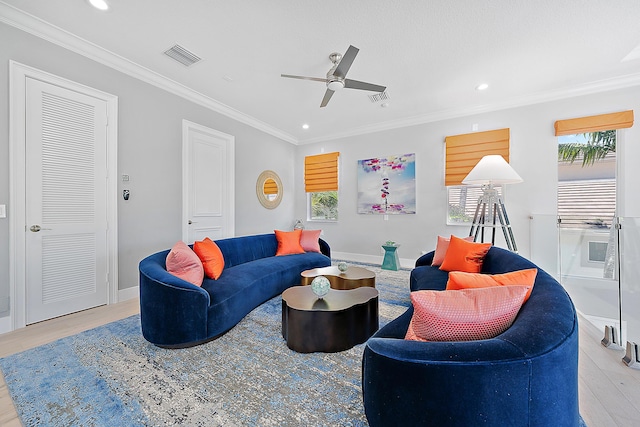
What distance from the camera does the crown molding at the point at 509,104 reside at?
348 cm

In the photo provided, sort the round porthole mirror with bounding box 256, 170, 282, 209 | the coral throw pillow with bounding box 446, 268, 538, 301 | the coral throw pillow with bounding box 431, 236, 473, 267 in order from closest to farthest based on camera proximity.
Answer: the coral throw pillow with bounding box 446, 268, 538, 301, the coral throw pillow with bounding box 431, 236, 473, 267, the round porthole mirror with bounding box 256, 170, 282, 209

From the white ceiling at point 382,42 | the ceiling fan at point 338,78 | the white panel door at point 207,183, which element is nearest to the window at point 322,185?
the white ceiling at point 382,42

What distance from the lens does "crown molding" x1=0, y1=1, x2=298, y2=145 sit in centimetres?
235

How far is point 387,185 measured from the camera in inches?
204

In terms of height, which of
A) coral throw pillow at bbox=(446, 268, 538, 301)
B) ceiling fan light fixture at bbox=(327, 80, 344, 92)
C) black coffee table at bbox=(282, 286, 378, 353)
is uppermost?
ceiling fan light fixture at bbox=(327, 80, 344, 92)

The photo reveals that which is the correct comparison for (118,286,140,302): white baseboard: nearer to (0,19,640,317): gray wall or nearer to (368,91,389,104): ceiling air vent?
(0,19,640,317): gray wall

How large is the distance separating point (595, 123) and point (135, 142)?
6.11 meters

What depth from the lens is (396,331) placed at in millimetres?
1398

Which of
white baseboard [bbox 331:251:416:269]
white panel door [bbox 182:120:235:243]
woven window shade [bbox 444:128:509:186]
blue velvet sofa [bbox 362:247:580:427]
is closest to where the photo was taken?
blue velvet sofa [bbox 362:247:580:427]

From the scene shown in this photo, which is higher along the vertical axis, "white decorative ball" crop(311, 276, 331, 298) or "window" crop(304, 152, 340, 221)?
"window" crop(304, 152, 340, 221)

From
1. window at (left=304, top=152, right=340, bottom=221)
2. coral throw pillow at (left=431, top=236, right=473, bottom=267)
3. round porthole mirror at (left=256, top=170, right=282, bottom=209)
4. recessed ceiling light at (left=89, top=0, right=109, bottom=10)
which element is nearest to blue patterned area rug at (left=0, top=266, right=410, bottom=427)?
coral throw pillow at (left=431, top=236, right=473, bottom=267)

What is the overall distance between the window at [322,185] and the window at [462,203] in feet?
7.60

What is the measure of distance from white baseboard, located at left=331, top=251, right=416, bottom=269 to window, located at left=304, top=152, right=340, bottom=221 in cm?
81

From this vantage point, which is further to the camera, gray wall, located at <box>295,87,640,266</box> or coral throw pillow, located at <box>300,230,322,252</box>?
coral throw pillow, located at <box>300,230,322,252</box>
